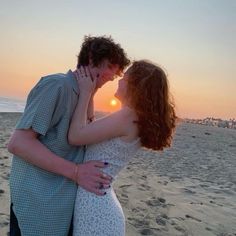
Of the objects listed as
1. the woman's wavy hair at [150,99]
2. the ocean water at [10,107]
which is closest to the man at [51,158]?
the woman's wavy hair at [150,99]

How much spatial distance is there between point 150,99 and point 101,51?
0.39 meters

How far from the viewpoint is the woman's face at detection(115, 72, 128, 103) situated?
262cm

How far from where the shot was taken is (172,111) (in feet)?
8.66

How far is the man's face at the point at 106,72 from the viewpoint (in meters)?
2.57

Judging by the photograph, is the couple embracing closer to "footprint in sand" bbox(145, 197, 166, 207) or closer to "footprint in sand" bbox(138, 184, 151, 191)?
"footprint in sand" bbox(145, 197, 166, 207)

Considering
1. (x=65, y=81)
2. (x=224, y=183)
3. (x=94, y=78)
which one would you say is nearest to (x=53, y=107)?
(x=65, y=81)

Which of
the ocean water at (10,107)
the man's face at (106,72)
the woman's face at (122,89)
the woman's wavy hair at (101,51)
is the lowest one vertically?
the ocean water at (10,107)

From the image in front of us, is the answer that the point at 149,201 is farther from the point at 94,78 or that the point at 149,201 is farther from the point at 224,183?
the point at 94,78

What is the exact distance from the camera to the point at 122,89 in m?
2.63

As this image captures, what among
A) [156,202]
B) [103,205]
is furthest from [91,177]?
[156,202]

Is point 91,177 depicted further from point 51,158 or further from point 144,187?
point 144,187

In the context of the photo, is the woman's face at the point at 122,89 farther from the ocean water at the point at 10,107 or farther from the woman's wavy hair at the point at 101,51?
the ocean water at the point at 10,107

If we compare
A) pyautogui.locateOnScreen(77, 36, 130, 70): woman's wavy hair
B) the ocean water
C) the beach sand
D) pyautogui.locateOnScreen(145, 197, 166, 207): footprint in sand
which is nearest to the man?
pyautogui.locateOnScreen(77, 36, 130, 70): woman's wavy hair

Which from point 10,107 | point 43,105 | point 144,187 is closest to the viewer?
point 43,105
